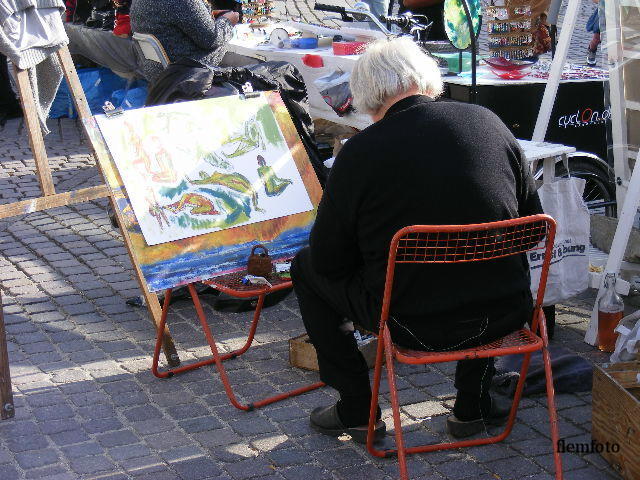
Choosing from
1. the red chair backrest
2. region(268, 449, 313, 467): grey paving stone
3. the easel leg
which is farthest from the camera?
the easel leg

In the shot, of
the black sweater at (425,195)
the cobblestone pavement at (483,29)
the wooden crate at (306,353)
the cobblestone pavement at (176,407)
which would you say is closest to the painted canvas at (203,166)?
the wooden crate at (306,353)

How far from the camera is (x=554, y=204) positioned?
12.9 ft

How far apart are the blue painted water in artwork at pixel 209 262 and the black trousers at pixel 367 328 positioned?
1.65 ft

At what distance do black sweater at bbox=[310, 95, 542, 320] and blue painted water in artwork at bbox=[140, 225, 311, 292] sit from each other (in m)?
0.81

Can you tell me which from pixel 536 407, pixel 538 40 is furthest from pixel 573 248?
pixel 538 40

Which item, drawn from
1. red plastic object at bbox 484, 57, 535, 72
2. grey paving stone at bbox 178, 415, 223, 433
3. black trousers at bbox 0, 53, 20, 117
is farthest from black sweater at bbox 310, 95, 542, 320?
black trousers at bbox 0, 53, 20, 117

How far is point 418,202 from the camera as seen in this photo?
2750mm

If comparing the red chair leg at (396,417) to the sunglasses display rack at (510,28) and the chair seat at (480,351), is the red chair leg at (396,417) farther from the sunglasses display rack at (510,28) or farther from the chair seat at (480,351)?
the sunglasses display rack at (510,28)

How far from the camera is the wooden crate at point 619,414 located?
9.39ft

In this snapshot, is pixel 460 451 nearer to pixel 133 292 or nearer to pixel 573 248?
pixel 573 248

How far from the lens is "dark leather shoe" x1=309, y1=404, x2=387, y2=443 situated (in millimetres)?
3240

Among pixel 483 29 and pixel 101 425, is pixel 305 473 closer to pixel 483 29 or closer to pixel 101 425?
pixel 101 425

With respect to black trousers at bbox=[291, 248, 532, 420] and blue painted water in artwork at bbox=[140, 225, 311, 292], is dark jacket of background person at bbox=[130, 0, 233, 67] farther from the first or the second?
black trousers at bbox=[291, 248, 532, 420]

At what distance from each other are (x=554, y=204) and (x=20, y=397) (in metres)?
2.33
